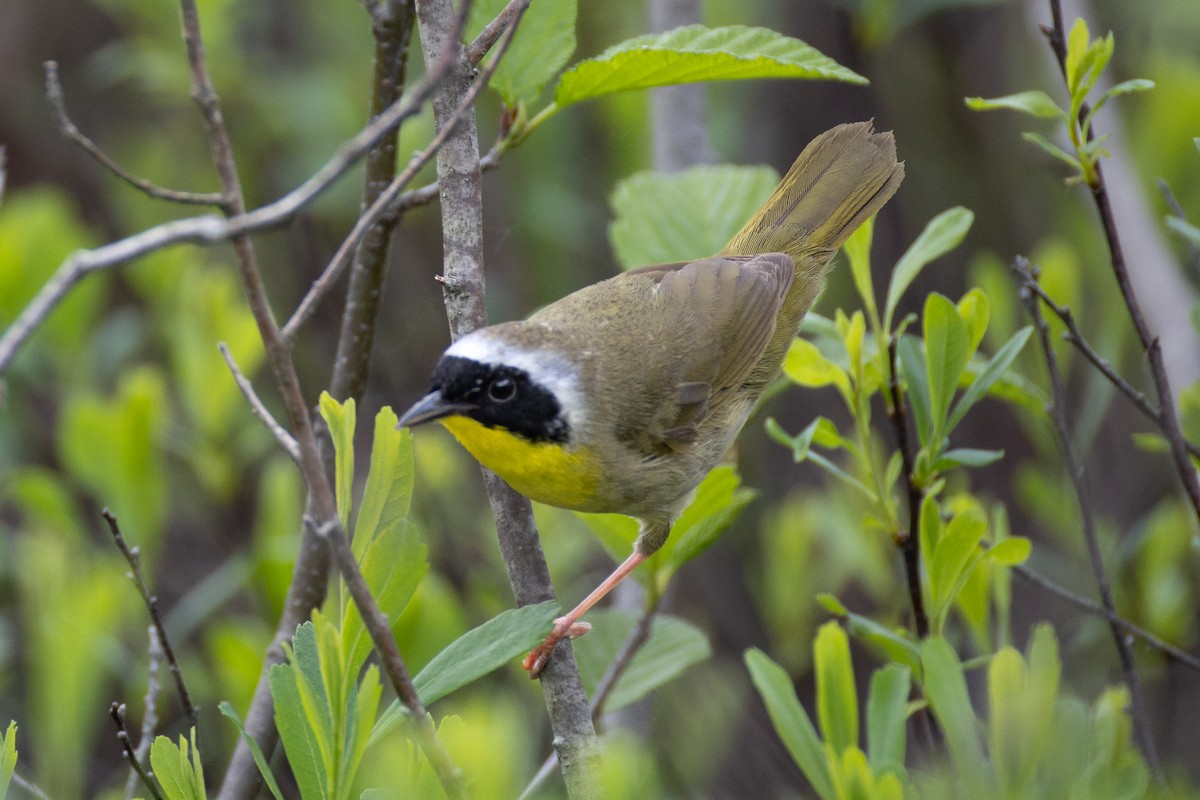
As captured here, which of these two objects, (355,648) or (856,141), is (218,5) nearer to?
(856,141)

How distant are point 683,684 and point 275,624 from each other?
1.60 m

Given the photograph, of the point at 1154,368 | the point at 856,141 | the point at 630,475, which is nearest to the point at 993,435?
the point at 856,141

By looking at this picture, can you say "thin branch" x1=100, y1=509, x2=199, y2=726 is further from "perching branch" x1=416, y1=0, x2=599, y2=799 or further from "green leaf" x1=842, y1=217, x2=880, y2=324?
"green leaf" x1=842, y1=217, x2=880, y2=324

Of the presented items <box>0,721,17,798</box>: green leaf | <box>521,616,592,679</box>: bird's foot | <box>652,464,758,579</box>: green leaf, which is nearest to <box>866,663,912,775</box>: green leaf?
<box>521,616,592,679</box>: bird's foot

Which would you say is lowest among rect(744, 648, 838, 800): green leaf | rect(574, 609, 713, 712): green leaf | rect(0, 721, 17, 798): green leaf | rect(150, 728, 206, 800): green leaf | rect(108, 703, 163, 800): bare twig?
rect(574, 609, 713, 712): green leaf

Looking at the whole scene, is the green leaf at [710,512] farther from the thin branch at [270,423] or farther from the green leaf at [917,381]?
the thin branch at [270,423]

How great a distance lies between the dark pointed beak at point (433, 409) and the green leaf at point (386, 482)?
73cm

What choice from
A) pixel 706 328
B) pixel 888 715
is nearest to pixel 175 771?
pixel 888 715

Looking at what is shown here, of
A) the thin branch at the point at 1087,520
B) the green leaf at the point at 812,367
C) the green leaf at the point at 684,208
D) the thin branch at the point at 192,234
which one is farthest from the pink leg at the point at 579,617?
the thin branch at the point at 192,234

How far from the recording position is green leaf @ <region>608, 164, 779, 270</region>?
2975 mm

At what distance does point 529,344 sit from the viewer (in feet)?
8.77

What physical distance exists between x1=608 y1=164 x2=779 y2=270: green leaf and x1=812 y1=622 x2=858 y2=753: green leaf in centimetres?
Answer: 131

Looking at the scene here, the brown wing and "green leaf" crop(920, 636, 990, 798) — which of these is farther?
the brown wing

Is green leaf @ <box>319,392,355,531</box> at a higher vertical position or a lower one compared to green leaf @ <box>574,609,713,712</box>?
higher
